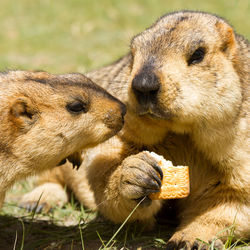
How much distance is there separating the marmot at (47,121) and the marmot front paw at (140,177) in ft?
1.42

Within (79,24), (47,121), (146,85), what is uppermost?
(79,24)

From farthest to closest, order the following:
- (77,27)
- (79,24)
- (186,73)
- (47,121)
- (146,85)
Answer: (79,24) < (77,27) < (47,121) < (186,73) < (146,85)

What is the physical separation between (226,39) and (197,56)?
1.60 ft

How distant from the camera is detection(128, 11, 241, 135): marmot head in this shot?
3994 mm

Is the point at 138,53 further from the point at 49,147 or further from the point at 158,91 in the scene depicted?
the point at 49,147

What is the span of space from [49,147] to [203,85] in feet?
5.00

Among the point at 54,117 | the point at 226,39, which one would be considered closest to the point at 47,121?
the point at 54,117

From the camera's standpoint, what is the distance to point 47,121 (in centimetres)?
448

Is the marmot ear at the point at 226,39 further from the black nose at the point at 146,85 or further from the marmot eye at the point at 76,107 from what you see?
the marmot eye at the point at 76,107

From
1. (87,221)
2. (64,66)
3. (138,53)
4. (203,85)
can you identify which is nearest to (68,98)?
(138,53)

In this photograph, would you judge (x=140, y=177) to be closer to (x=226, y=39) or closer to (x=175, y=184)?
(x=175, y=184)

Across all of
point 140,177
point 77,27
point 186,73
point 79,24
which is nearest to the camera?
point 186,73

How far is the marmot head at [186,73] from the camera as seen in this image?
3994 mm

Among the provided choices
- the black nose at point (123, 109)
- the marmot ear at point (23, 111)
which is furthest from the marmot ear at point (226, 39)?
the marmot ear at point (23, 111)
